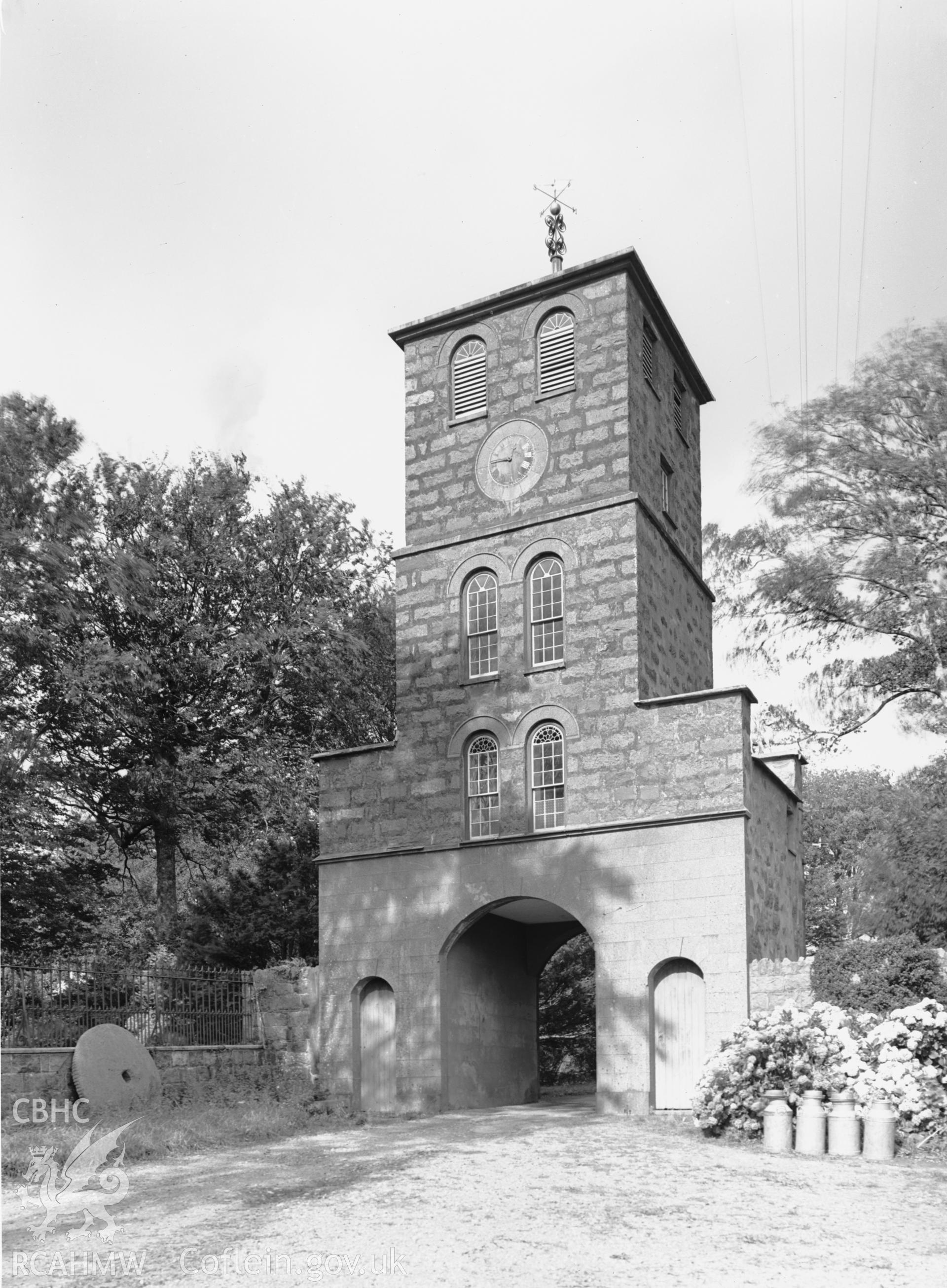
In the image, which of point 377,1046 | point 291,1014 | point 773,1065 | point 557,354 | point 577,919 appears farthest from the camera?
point 557,354

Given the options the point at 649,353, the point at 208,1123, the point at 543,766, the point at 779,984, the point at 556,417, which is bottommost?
the point at 208,1123

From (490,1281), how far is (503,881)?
40.8 ft

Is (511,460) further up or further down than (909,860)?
further up

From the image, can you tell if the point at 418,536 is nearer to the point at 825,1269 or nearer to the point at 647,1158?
the point at 647,1158

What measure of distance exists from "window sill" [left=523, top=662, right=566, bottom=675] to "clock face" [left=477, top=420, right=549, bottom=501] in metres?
3.01

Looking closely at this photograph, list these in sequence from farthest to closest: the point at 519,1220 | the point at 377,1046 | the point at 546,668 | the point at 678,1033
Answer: the point at 377,1046 → the point at 546,668 → the point at 678,1033 → the point at 519,1220

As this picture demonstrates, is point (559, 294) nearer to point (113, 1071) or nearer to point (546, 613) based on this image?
point (546, 613)

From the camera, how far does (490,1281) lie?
9188mm

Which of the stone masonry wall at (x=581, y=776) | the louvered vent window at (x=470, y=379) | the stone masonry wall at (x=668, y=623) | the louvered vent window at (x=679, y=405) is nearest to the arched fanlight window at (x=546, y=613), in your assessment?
the stone masonry wall at (x=581, y=776)

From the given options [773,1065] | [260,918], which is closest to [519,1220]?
[773,1065]

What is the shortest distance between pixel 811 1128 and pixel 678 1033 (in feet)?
15.5

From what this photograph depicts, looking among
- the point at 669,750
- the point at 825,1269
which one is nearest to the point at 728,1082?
the point at 669,750

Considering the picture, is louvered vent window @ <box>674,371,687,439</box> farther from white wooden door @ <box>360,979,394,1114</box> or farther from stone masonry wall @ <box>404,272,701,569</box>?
white wooden door @ <box>360,979,394,1114</box>

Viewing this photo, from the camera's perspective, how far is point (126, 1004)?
20.8 meters
